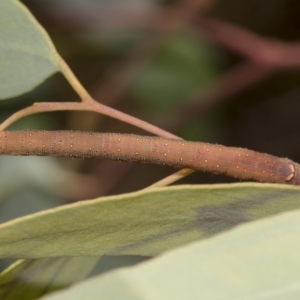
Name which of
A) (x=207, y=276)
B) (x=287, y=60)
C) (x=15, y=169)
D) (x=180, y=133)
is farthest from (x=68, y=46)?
(x=207, y=276)

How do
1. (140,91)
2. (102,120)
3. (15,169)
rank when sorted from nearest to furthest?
(15,169)
(140,91)
(102,120)

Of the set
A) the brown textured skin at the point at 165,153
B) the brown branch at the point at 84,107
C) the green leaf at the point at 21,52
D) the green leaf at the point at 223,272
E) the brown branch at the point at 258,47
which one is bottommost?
the green leaf at the point at 223,272

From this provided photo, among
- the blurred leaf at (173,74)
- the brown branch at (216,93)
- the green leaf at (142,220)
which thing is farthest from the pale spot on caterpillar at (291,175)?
the blurred leaf at (173,74)

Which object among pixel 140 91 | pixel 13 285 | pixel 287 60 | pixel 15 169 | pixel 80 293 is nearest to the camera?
pixel 80 293

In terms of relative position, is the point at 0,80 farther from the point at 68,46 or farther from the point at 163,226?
the point at 68,46

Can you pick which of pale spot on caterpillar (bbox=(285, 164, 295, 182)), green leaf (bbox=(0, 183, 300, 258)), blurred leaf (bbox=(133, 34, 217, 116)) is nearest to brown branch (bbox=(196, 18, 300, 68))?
blurred leaf (bbox=(133, 34, 217, 116))

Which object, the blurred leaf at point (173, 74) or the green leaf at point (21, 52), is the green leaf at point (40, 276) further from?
the blurred leaf at point (173, 74)

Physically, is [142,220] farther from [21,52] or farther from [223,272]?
[21,52]

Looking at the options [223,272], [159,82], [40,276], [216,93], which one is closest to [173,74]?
[159,82]
